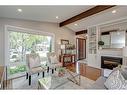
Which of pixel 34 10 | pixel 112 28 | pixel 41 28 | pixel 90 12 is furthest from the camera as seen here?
pixel 41 28

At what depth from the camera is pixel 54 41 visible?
5.96m

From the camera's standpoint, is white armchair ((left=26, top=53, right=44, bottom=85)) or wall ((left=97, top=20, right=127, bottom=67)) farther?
wall ((left=97, top=20, right=127, bottom=67))

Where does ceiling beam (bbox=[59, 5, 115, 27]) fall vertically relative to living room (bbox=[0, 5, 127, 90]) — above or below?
above

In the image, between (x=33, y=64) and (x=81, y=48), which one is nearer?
(x=33, y=64)

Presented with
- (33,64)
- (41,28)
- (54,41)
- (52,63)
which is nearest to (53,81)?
(33,64)

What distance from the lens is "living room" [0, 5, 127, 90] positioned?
3.46 metres

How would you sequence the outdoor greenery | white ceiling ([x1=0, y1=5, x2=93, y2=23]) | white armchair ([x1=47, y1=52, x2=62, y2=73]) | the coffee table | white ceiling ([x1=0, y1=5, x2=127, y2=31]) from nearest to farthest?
1. the coffee table
2. white ceiling ([x1=0, y1=5, x2=93, y2=23])
3. white ceiling ([x1=0, y1=5, x2=127, y2=31])
4. the outdoor greenery
5. white armchair ([x1=47, y1=52, x2=62, y2=73])

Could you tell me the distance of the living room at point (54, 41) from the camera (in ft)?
11.4

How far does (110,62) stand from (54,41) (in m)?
3.38

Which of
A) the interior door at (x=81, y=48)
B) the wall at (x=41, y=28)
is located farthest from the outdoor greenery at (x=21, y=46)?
the interior door at (x=81, y=48)

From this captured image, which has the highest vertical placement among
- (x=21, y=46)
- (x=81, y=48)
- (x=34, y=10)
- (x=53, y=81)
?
(x=34, y=10)

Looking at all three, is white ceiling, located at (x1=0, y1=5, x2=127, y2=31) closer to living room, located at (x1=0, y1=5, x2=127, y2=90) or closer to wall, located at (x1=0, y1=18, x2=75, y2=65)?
living room, located at (x1=0, y1=5, x2=127, y2=90)

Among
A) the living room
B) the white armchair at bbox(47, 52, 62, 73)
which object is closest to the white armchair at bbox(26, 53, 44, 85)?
the living room

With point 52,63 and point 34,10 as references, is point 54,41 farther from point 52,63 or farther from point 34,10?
point 34,10
